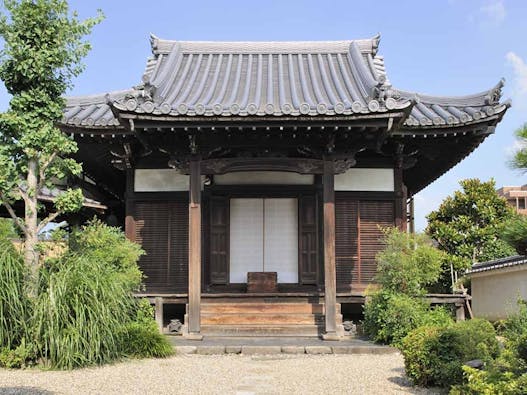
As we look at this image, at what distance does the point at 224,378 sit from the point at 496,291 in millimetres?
18381

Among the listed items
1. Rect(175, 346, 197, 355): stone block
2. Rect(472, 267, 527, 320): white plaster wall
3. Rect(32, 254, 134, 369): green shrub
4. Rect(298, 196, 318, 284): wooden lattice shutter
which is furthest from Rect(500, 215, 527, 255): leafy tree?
Rect(472, 267, 527, 320): white plaster wall

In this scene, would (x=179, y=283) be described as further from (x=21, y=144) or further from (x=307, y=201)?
(x=21, y=144)

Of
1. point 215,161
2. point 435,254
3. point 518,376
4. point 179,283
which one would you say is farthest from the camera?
point 179,283

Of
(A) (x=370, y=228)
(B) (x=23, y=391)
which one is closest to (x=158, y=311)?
(B) (x=23, y=391)

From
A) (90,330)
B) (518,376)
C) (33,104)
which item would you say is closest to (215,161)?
(33,104)

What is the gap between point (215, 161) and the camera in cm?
1124

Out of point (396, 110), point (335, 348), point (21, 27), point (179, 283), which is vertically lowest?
point (335, 348)

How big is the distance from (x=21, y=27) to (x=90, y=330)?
14.0 feet

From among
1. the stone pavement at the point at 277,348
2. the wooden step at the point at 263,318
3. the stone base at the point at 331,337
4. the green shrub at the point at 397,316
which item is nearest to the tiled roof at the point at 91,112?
the wooden step at the point at 263,318

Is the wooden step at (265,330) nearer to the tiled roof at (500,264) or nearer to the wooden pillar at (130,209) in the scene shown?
the wooden pillar at (130,209)

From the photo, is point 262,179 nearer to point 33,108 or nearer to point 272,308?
point 272,308

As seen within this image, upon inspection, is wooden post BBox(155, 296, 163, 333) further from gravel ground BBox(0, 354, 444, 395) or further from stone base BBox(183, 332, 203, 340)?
gravel ground BBox(0, 354, 444, 395)

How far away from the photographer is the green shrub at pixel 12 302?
7.47 meters

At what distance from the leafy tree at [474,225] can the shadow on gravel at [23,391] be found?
70.5ft
